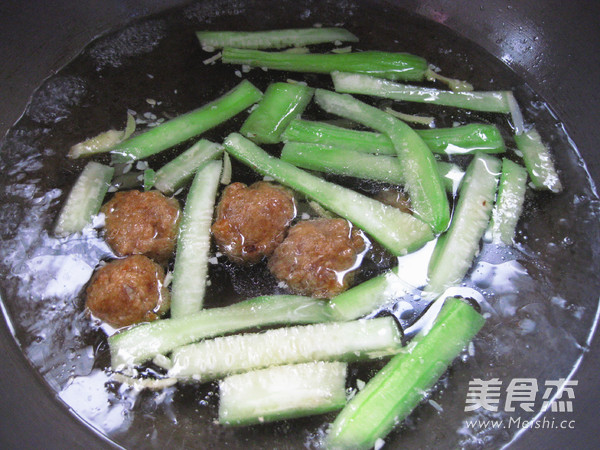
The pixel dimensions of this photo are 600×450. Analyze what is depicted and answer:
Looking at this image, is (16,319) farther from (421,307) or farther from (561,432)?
(561,432)

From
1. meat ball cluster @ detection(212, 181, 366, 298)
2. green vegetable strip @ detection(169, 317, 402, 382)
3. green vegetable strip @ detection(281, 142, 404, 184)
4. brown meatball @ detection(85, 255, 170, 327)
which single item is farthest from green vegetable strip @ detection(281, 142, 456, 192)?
brown meatball @ detection(85, 255, 170, 327)

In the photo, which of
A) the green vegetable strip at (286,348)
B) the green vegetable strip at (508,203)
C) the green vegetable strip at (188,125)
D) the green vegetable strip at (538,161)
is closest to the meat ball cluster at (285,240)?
the green vegetable strip at (286,348)

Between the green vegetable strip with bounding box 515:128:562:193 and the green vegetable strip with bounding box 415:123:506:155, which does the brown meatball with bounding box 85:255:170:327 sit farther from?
the green vegetable strip with bounding box 515:128:562:193

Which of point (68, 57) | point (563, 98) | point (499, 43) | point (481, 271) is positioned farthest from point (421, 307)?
point (68, 57)

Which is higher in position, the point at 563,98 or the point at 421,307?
the point at 563,98

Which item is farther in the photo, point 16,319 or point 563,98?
point 563,98

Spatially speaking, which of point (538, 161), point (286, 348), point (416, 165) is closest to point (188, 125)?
point (416, 165)

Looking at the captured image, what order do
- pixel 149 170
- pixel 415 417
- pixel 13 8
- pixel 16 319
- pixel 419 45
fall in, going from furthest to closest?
pixel 419 45 < pixel 13 8 < pixel 149 170 < pixel 16 319 < pixel 415 417
